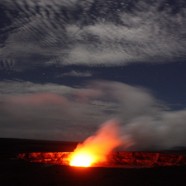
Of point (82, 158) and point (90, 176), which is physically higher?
point (82, 158)

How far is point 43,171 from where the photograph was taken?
90.5 ft

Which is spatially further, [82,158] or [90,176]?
[82,158]

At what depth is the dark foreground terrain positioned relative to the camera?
23953 millimetres

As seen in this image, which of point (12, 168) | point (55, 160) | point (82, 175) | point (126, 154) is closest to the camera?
point (82, 175)

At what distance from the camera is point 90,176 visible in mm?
25781

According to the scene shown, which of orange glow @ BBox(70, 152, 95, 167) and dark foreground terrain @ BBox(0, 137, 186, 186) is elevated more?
orange glow @ BBox(70, 152, 95, 167)

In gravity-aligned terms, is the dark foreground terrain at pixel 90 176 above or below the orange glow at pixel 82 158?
below

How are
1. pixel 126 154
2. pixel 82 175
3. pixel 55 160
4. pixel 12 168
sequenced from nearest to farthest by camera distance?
pixel 82 175 → pixel 12 168 → pixel 55 160 → pixel 126 154

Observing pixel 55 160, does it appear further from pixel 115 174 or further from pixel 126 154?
pixel 115 174

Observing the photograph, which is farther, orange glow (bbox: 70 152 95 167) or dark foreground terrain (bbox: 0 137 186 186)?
orange glow (bbox: 70 152 95 167)

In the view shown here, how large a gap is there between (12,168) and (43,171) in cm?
418

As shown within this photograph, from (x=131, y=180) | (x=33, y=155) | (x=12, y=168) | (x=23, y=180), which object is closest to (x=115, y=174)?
(x=131, y=180)

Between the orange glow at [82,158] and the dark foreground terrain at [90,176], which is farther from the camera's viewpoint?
the orange glow at [82,158]

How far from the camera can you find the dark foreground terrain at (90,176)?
78.6ft
